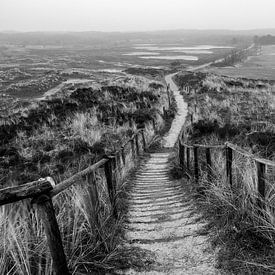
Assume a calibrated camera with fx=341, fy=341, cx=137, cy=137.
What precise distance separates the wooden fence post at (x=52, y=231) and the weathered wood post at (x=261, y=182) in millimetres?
2277

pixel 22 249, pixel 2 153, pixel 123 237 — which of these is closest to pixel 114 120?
pixel 2 153

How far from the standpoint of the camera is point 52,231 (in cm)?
312

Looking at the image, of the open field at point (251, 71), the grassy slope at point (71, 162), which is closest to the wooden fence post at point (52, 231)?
the grassy slope at point (71, 162)

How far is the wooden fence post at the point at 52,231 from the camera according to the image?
2.99 metres

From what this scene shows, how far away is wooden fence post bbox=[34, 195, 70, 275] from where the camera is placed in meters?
2.99

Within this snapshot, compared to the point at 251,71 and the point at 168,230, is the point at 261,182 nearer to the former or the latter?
the point at 168,230

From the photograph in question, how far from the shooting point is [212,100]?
2419 cm

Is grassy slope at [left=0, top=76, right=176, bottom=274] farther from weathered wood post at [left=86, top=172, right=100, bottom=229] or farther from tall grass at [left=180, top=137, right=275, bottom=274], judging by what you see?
tall grass at [left=180, top=137, right=275, bottom=274]

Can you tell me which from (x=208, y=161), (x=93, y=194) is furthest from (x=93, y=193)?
(x=208, y=161)

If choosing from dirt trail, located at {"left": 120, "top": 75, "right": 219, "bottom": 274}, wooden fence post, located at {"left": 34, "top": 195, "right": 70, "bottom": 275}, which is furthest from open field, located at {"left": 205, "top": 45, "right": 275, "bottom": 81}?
wooden fence post, located at {"left": 34, "top": 195, "right": 70, "bottom": 275}

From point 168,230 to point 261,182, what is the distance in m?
1.51

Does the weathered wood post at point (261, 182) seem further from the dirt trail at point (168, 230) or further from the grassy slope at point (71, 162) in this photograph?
the grassy slope at point (71, 162)

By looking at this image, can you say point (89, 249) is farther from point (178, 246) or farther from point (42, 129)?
point (42, 129)

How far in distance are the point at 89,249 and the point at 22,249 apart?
2.69ft
